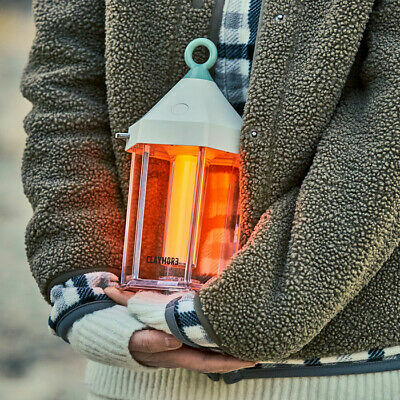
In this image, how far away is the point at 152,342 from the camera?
53cm

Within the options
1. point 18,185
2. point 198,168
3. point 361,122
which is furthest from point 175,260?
point 18,185

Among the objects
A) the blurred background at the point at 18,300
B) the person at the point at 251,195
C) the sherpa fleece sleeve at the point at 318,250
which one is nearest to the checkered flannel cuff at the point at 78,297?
the person at the point at 251,195

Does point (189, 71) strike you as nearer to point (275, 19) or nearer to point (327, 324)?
point (275, 19)

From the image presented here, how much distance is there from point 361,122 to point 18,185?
3.28ft

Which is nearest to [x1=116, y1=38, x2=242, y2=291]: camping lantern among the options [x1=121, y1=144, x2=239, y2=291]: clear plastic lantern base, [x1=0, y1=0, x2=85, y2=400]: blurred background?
[x1=121, y1=144, x2=239, y2=291]: clear plastic lantern base

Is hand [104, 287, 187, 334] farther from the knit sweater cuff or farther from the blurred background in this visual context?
the blurred background

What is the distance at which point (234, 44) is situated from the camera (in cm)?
61

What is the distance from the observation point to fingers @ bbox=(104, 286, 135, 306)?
59 cm

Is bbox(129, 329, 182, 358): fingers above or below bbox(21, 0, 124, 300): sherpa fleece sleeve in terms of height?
below

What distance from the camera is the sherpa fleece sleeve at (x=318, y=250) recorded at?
1.63 feet

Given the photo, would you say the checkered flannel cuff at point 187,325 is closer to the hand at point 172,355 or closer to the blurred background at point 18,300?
the hand at point 172,355

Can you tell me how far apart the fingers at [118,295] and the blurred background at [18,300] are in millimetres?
785

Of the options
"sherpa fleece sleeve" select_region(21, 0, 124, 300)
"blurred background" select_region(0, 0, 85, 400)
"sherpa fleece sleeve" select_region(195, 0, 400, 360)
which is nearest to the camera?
"sherpa fleece sleeve" select_region(195, 0, 400, 360)

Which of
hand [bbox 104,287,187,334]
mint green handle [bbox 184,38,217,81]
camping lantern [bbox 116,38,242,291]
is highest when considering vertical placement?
mint green handle [bbox 184,38,217,81]
